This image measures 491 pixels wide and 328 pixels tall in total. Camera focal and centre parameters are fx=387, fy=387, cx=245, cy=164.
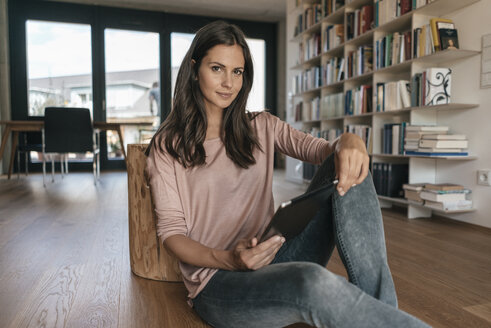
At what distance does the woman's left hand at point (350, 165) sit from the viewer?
2.97ft

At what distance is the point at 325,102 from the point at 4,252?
3.12 m

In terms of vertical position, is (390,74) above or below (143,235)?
above

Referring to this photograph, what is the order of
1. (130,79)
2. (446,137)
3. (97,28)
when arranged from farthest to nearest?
(130,79) < (97,28) < (446,137)

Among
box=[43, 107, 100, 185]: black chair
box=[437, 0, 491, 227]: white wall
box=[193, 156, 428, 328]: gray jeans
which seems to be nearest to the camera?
box=[193, 156, 428, 328]: gray jeans

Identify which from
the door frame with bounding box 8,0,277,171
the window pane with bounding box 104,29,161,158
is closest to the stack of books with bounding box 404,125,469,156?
the door frame with bounding box 8,0,277,171

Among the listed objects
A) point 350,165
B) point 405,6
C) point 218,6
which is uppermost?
point 218,6

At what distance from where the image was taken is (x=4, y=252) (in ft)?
6.38

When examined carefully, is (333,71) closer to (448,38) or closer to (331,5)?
(331,5)

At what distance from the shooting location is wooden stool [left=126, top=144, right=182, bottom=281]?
1.62 m

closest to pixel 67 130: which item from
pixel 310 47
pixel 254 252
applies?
pixel 310 47

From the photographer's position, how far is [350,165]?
2.98ft

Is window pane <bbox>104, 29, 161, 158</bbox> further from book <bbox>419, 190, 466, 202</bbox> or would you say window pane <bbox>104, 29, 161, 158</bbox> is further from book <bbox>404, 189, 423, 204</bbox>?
book <bbox>419, 190, 466, 202</bbox>

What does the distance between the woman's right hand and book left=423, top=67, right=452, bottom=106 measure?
2157 millimetres

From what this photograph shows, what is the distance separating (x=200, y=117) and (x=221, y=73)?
0.14 meters
